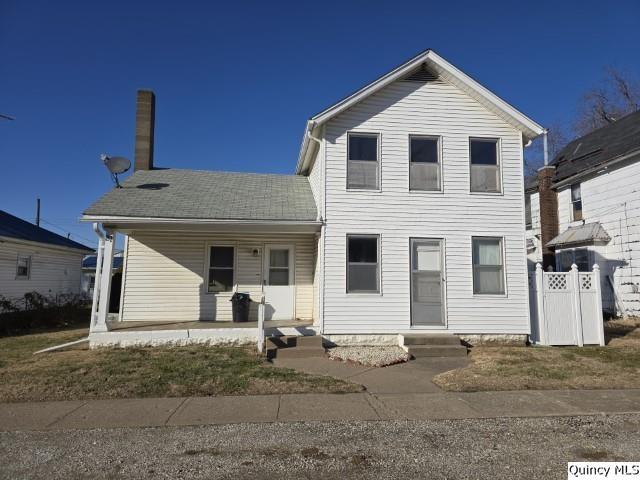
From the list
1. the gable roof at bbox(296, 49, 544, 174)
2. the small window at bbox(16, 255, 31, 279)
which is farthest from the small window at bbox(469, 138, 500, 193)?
the small window at bbox(16, 255, 31, 279)

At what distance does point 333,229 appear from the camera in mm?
10102

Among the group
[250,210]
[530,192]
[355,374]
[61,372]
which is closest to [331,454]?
[355,374]

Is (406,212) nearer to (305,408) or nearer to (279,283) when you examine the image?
(279,283)

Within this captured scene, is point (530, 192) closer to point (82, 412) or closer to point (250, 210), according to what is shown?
point (250, 210)

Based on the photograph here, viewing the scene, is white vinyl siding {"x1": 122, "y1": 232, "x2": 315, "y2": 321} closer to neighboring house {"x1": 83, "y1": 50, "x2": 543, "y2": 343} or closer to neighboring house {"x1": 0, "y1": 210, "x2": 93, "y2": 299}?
neighboring house {"x1": 83, "y1": 50, "x2": 543, "y2": 343}

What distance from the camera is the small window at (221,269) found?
11.8 meters

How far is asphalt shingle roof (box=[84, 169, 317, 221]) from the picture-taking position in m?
10.1

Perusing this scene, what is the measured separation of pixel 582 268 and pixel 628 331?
4.09 m

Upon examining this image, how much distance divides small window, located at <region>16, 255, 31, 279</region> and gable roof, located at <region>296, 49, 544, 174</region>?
44.4ft

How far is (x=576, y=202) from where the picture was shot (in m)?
16.4

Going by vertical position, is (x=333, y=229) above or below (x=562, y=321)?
above

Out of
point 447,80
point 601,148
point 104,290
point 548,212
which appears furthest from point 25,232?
point 601,148

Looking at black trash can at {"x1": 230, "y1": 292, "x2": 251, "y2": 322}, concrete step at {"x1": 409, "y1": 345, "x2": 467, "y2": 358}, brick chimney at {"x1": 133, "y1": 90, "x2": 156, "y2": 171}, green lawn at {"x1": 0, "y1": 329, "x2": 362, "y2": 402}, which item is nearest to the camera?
green lawn at {"x1": 0, "y1": 329, "x2": 362, "y2": 402}

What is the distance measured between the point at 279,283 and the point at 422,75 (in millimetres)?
6939
